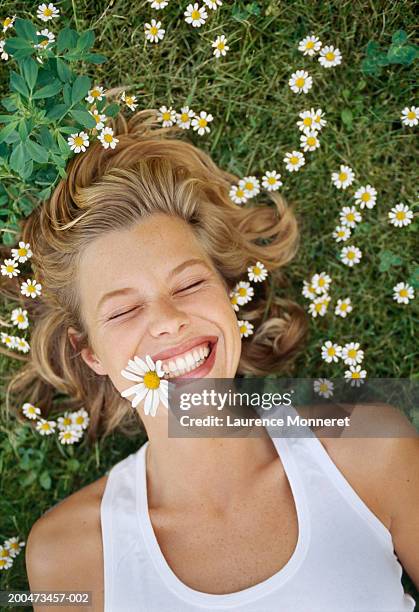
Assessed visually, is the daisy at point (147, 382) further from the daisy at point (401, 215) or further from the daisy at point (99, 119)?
the daisy at point (401, 215)

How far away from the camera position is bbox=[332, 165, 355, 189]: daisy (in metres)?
3.16

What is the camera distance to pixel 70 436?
10.6ft

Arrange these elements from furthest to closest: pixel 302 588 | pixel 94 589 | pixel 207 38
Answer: pixel 207 38 < pixel 94 589 < pixel 302 588

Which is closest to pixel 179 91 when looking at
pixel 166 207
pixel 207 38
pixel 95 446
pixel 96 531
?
pixel 207 38

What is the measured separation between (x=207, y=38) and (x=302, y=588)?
8.16 ft

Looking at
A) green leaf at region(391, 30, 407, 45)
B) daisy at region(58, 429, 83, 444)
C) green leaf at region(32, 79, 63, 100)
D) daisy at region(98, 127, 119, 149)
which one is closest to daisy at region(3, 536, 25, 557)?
daisy at region(58, 429, 83, 444)

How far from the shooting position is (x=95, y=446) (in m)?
3.26

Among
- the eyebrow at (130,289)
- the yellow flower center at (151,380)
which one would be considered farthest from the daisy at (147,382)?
the eyebrow at (130,289)

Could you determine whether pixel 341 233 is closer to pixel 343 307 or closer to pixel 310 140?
pixel 343 307

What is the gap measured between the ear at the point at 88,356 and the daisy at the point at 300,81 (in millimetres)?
1552

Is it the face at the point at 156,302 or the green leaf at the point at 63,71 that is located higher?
the green leaf at the point at 63,71

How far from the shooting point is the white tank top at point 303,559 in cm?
254

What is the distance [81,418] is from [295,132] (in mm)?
1761

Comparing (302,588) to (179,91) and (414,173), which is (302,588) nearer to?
(414,173)
